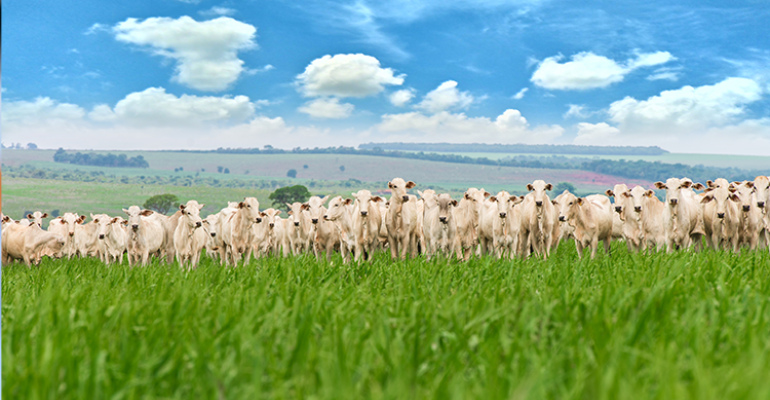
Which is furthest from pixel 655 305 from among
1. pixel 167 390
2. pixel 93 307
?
pixel 93 307

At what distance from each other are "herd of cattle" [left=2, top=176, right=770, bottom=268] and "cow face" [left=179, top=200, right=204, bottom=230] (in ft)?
0.10

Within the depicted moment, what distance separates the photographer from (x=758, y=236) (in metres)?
14.5

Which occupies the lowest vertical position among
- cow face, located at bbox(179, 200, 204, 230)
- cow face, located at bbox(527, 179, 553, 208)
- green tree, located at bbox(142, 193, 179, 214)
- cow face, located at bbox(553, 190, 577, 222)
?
green tree, located at bbox(142, 193, 179, 214)

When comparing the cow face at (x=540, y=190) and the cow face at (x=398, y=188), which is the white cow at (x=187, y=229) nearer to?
the cow face at (x=398, y=188)

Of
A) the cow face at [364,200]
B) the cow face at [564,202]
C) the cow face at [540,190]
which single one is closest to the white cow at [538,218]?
the cow face at [540,190]

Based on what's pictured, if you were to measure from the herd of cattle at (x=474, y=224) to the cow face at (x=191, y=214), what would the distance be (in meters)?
0.03

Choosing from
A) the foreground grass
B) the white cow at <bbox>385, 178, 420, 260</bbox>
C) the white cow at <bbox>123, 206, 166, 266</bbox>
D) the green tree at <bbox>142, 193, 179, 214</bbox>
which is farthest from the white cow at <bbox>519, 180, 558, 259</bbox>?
the green tree at <bbox>142, 193, 179, 214</bbox>

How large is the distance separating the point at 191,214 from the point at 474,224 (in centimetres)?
781

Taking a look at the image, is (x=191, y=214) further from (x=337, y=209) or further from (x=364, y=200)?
(x=364, y=200)

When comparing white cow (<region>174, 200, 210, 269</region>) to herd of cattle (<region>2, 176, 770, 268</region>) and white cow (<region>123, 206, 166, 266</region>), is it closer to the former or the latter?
herd of cattle (<region>2, 176, 770, 268</region>)

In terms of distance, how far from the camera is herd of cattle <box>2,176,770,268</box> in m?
12.4

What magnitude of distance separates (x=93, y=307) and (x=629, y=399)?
408cm

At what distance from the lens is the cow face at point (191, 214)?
43.9 feet

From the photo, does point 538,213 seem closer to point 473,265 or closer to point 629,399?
point 473,265
